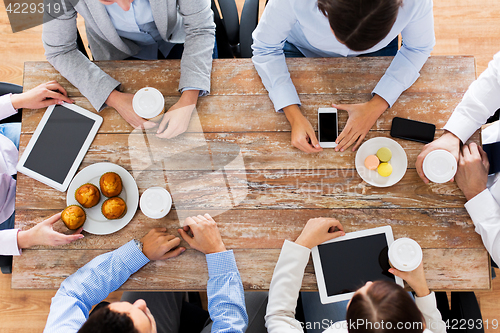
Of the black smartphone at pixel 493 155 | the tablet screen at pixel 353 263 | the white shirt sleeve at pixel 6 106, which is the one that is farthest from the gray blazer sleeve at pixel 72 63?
the black smartphone at pixel 493 155

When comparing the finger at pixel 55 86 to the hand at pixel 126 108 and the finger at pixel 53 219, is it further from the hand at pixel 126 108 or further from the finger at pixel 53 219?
the finger at pixel 53 219

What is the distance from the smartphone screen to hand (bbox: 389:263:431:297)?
1.72ft

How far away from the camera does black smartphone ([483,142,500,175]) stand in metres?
1.25

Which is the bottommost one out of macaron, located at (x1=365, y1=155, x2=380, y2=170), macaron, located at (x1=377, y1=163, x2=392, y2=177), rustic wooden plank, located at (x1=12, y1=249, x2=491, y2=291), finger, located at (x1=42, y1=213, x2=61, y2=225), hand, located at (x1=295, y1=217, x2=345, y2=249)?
rustic wooden plank, located at (x1=12, y1=249, x2=491, y2=291)

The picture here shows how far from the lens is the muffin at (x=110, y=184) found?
1.14m

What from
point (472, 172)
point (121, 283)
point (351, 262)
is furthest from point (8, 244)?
point (472, 172)

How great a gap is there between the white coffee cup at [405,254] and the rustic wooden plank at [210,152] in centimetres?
34

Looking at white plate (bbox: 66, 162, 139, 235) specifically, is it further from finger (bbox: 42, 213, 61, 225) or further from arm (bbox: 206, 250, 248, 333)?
arm (bbox: 206, 250, 248, 333)

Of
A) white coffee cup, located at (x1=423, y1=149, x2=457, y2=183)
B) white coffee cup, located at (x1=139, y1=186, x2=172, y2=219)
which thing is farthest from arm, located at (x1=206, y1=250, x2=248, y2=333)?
white coffee cup, located at (x1=423, y1=149, x2=457, y2=183)

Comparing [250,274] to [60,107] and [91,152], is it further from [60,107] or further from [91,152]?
[60,107]

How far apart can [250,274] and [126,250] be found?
0.46 m

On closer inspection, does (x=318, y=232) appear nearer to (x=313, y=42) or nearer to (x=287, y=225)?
(x=287, y=225)

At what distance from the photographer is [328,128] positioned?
122 cm

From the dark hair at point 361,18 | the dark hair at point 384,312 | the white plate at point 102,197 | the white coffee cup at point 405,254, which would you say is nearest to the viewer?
the dark hair at point 361,18
